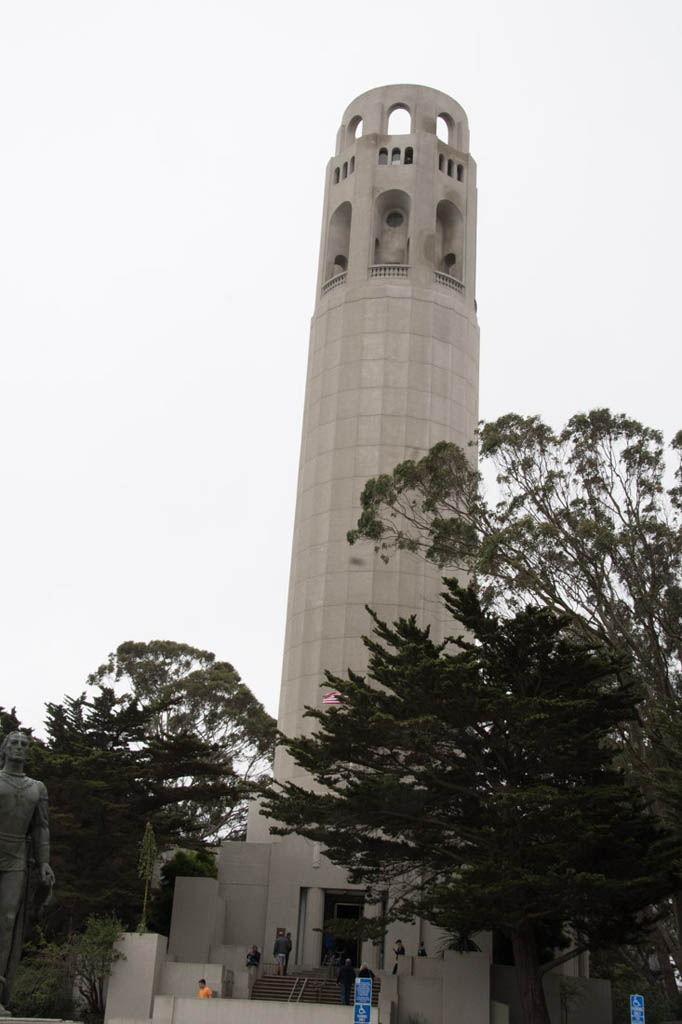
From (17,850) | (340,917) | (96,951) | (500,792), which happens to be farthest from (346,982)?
(17,850)

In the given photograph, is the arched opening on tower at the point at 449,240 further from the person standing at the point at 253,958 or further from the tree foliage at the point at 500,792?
the person standing at the point at 253,958

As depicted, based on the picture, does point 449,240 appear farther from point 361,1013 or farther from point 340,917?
point 361,1013

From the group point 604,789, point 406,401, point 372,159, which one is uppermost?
point 372,159

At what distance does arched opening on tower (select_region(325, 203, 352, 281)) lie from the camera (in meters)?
49.8

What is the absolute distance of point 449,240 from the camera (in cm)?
5000

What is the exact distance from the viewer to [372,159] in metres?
49.5

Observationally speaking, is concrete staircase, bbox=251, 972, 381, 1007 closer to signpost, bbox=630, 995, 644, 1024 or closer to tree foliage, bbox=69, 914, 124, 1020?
tree foliage, bbox=69, 914, 124, 1020

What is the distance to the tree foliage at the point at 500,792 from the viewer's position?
2234 cm

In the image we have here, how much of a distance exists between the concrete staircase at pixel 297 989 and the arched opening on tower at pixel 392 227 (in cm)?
2932

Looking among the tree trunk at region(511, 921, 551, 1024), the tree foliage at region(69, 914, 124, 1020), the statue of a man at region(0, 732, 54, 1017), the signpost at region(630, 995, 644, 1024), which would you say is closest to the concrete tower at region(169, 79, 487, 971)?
the tree foliage at region(69, 914, 124, 1020)

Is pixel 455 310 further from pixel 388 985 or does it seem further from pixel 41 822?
pixel 41 822

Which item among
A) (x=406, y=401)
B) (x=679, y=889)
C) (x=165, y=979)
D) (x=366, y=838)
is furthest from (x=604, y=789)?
(x=406, y=401)

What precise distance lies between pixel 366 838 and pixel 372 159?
33.0 m

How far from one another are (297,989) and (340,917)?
5987 mm
